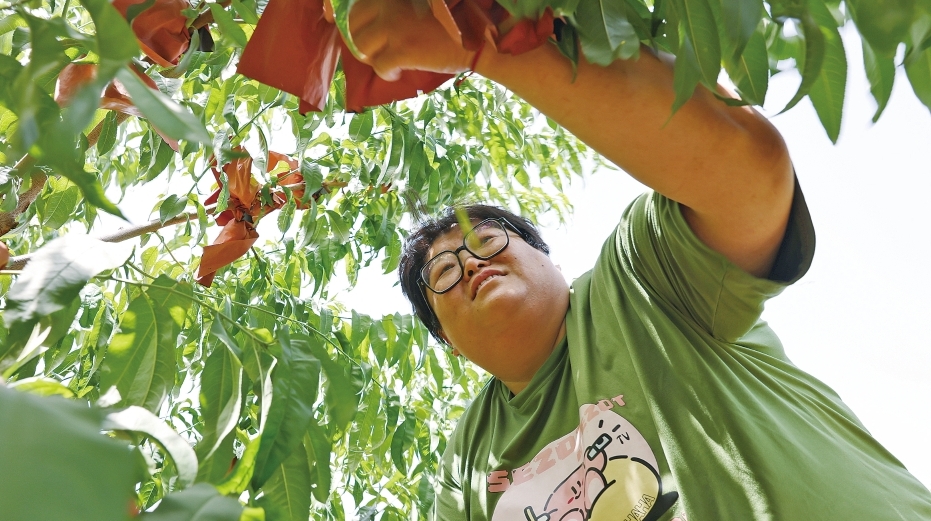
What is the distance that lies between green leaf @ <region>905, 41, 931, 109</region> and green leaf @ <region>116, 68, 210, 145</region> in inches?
13.9

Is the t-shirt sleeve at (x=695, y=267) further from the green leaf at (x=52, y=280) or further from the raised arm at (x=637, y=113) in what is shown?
the green leaf at (x=52, y=280)

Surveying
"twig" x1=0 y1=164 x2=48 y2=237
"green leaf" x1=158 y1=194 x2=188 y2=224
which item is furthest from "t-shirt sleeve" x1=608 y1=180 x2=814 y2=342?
"twig" x1=0 y1=164 x2=48 y2=237

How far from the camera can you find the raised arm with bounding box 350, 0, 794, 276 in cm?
48

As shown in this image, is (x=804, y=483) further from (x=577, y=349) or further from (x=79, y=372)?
(x=79, y=372)

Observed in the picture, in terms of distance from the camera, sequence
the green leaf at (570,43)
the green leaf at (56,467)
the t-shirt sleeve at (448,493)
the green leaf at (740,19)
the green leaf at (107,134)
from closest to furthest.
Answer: the green leaf at (56,467)
the green leaf at (740,19)
the green leaf at (570,43)
the green leaf at (107,134)
the t-shirt sleeve at (448,493)

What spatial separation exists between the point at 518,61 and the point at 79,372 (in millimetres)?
1178

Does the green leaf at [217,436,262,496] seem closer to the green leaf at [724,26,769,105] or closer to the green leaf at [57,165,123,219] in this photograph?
the green leaf at [57,165,123,219]

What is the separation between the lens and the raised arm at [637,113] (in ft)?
1.58

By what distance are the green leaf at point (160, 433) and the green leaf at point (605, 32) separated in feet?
0.95

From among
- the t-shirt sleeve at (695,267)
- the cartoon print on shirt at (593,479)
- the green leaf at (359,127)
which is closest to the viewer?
the t-shirt sleeve at (695,267)

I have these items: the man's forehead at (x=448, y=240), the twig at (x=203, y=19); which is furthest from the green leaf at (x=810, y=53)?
the man's forehead at (x=448, y=240)

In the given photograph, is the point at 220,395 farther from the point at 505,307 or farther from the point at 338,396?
the point at 505,307

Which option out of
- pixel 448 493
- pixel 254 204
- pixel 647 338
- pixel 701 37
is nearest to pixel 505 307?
pixel 647 338

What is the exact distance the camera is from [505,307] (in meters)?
1.03
